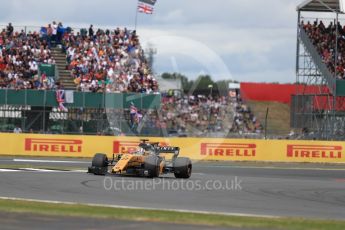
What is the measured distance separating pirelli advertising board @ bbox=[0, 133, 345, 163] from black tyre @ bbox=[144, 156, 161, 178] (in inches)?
Result: 469

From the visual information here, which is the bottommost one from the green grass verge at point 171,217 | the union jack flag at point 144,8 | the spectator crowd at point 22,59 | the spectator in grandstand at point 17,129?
the green grass verge at point 171,217

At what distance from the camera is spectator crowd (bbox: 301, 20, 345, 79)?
40188 mm

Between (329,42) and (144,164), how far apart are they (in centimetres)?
2384

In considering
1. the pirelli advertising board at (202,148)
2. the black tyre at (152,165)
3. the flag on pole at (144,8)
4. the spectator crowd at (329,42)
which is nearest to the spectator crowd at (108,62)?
the flag on pole at (144,8)

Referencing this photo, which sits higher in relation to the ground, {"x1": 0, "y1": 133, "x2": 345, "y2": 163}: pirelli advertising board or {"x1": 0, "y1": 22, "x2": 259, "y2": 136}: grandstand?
{"x1": 0, "y1": 22, "x2": 259, "y2": 136}: grandstand

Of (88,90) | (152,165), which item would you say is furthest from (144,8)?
(152,165)

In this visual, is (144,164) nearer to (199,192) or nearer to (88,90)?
(199,192)

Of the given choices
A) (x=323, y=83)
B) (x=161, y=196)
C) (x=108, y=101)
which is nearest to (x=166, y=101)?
(x=108, y=101)

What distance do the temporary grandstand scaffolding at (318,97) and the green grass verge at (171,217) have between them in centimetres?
2482

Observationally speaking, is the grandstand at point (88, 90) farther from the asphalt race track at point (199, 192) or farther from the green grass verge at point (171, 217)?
the green grass verge at point (171, 217)

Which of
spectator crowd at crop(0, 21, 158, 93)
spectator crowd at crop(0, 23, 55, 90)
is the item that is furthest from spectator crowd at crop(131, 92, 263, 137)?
spectator crowd at crop(0, 23, 55, 90)

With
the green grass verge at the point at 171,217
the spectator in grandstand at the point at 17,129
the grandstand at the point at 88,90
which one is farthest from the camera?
the grandstand at the point at 88,90

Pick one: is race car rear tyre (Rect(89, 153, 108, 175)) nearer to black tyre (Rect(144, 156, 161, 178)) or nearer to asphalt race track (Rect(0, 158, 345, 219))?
asphalt race track (Rect(0, 158, 345, 219))

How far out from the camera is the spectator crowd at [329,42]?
40.2 m
